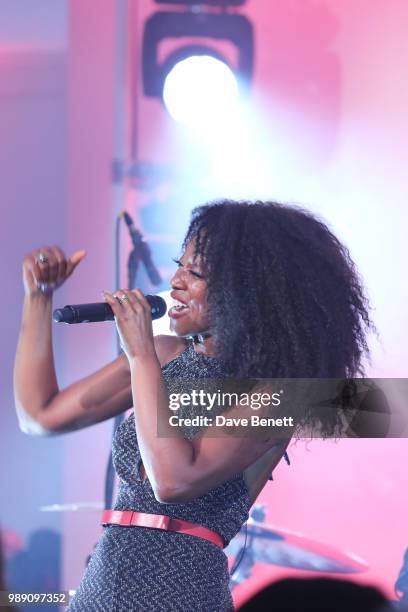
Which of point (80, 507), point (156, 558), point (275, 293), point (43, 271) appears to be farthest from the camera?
point (80, 507)

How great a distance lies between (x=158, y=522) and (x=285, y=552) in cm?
93

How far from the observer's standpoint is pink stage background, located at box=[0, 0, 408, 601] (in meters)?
2.34

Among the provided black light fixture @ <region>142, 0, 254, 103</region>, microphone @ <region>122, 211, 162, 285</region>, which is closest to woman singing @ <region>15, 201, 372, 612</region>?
microphone @ <region>122, 211, 162, 285</region>

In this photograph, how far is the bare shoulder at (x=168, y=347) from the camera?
69.4 inches

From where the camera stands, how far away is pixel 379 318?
91.0 inches

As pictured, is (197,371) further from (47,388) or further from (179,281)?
(47,388)

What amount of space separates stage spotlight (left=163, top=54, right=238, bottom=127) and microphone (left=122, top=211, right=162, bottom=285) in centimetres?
34

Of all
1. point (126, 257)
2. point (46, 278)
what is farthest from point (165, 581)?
point (126, 257)

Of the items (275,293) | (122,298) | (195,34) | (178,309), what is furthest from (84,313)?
(195,34)

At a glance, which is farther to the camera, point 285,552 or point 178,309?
point 285,552

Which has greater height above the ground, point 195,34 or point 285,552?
point 195,34

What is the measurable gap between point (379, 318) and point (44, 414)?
37.7 inches

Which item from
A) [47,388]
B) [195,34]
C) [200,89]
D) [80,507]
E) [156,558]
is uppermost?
[195,34]

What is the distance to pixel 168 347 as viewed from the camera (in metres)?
1.78
